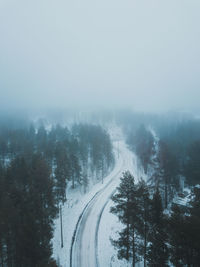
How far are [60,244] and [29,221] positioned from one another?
31.4ft

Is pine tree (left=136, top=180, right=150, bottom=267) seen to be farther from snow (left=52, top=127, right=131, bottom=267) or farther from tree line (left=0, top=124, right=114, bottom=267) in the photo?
snow (left=52, top=127, right=131, bottom=267)

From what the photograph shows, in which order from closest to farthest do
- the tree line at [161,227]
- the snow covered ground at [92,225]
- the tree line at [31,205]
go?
the tree line at [161,227], the tree line at [31,205], the snow covered ground at [92,225]

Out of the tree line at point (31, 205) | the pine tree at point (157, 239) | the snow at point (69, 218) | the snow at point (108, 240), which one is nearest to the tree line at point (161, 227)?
the pine tree at point (157, 239)

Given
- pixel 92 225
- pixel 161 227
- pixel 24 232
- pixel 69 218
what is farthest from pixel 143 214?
pixel 69 218

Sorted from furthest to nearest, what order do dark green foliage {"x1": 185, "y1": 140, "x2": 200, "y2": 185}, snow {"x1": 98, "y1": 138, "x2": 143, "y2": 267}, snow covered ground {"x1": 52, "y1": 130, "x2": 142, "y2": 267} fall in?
dark green foliage {"x1": 185, "y1": 140, "x2": 200, "y2": 185}, snow covered ground {"x1": 52, "y1": 130, "x2": 142, "y2": 267}, snow {"x1": 98, "y1": 138, "x2": 143, "y2": 267}

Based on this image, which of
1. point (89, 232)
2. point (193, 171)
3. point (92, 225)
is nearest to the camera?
point (89, 232)

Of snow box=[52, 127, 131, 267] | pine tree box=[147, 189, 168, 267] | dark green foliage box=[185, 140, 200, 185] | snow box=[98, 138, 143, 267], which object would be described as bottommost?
snow box=[52, 127, 131, 267]

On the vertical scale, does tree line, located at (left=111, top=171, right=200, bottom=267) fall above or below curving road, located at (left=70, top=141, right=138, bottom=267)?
above

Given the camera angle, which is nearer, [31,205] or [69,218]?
[31,205]

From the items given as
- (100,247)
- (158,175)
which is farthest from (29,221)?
(158,175)

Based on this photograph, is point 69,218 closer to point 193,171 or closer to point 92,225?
point 92,225

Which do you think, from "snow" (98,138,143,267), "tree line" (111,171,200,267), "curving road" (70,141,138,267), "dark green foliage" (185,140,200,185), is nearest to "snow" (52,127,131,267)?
"curving road" (70,141,138,267)

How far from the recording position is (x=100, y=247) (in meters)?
19.1

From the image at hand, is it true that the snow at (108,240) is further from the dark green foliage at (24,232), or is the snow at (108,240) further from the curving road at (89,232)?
the dark green foliage at (24,232)
